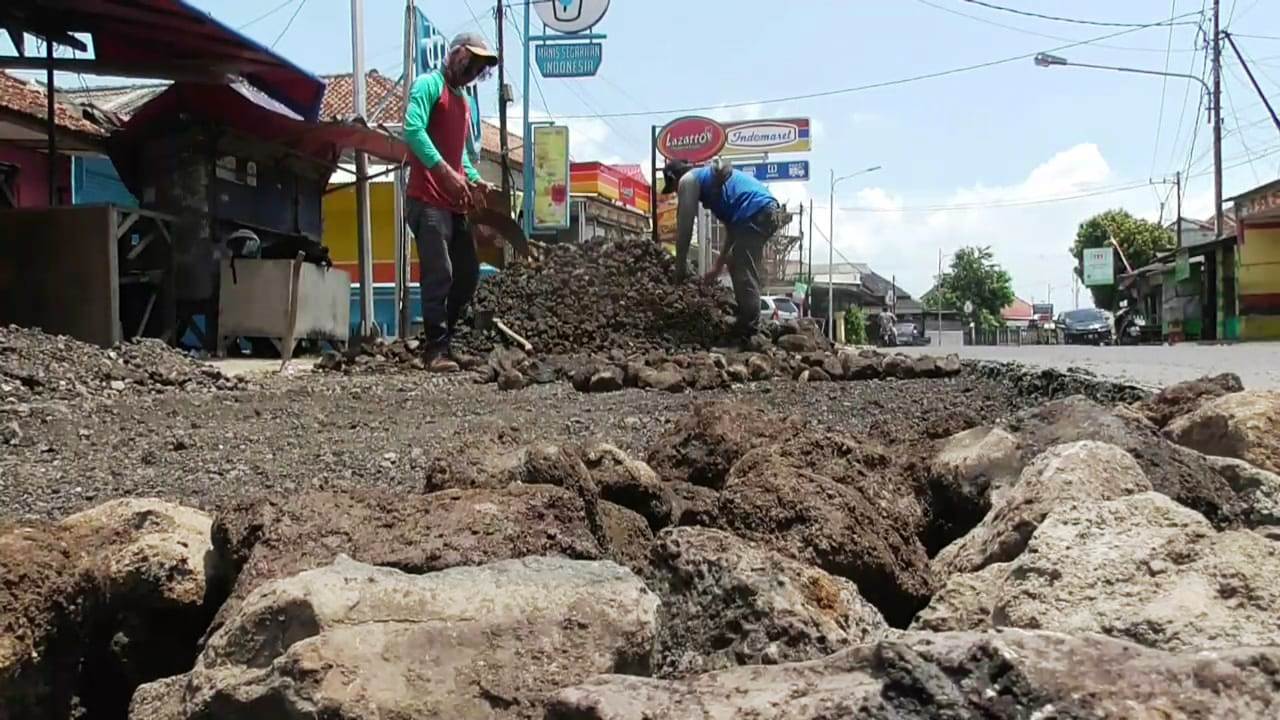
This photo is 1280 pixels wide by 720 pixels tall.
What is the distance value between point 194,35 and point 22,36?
150 centimetres

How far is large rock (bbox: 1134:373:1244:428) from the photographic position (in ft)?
12.2

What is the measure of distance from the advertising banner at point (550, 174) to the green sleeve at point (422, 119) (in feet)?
59.9

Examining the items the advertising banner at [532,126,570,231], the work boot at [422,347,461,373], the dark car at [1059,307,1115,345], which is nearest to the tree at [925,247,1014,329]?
the dark car at [1059,307,1115,345]

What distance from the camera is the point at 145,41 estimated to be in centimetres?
973

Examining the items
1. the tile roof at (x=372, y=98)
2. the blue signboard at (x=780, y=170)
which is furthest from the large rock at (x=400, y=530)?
the blue signboard at (x=780, y=170)

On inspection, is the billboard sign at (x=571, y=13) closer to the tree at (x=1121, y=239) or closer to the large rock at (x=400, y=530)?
the large rock at (x=400, y=530)

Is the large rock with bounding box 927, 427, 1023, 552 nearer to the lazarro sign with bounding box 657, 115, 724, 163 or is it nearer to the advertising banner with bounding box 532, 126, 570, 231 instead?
the advertising banner with bounding box 532, 126, 570, 231

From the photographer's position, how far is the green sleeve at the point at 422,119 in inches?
260

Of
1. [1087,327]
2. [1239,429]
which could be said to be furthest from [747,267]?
[1087,327]

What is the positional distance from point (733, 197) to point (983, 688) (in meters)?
9.00

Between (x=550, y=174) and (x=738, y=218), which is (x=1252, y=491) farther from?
(x=550, y=174)

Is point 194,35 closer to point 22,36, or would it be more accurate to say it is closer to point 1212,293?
point 22,36

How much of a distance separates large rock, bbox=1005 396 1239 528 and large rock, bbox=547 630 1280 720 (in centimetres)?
131

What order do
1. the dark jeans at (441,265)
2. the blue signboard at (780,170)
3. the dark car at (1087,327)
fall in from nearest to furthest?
1. the dark jeans at (441,265)
2. the dark car at (1087,327)
3. the blue signboard at (780,170)
